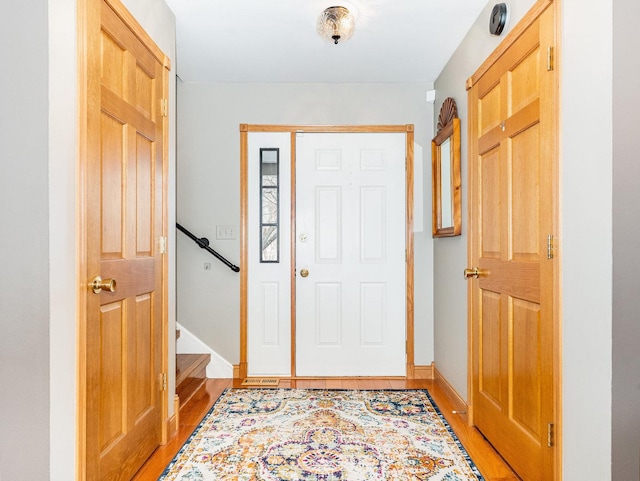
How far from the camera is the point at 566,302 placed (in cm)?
171

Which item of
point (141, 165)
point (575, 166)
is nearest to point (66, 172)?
point (141, 165)

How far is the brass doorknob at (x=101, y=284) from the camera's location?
1.70 metres

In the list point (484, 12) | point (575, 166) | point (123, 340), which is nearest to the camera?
point (575, 166)

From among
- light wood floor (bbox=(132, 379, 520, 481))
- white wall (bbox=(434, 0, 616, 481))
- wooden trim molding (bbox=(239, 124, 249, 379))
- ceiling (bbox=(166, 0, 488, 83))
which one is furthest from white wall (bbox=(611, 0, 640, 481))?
wooden trim molding (bbox=(239, 124, 249, 379))

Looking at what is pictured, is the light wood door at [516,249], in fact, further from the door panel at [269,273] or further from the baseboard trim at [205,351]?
the baseboard trim at [205,351]

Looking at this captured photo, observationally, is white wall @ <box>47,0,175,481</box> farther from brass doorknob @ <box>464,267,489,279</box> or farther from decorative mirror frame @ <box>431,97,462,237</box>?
decorative mirror frame @ <box>431,97,462,237</box>

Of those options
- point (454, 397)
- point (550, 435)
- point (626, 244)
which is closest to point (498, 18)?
point (626, 244)

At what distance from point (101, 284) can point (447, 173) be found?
2420 mm

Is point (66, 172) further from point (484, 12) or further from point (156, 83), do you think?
point (484, 12)

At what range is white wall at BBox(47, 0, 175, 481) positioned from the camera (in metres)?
1.46

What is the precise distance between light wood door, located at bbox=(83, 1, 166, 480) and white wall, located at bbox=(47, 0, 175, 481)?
0.28 ft

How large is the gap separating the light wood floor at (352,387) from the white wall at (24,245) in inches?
36.4

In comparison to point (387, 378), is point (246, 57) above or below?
above

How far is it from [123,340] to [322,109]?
251 cm
